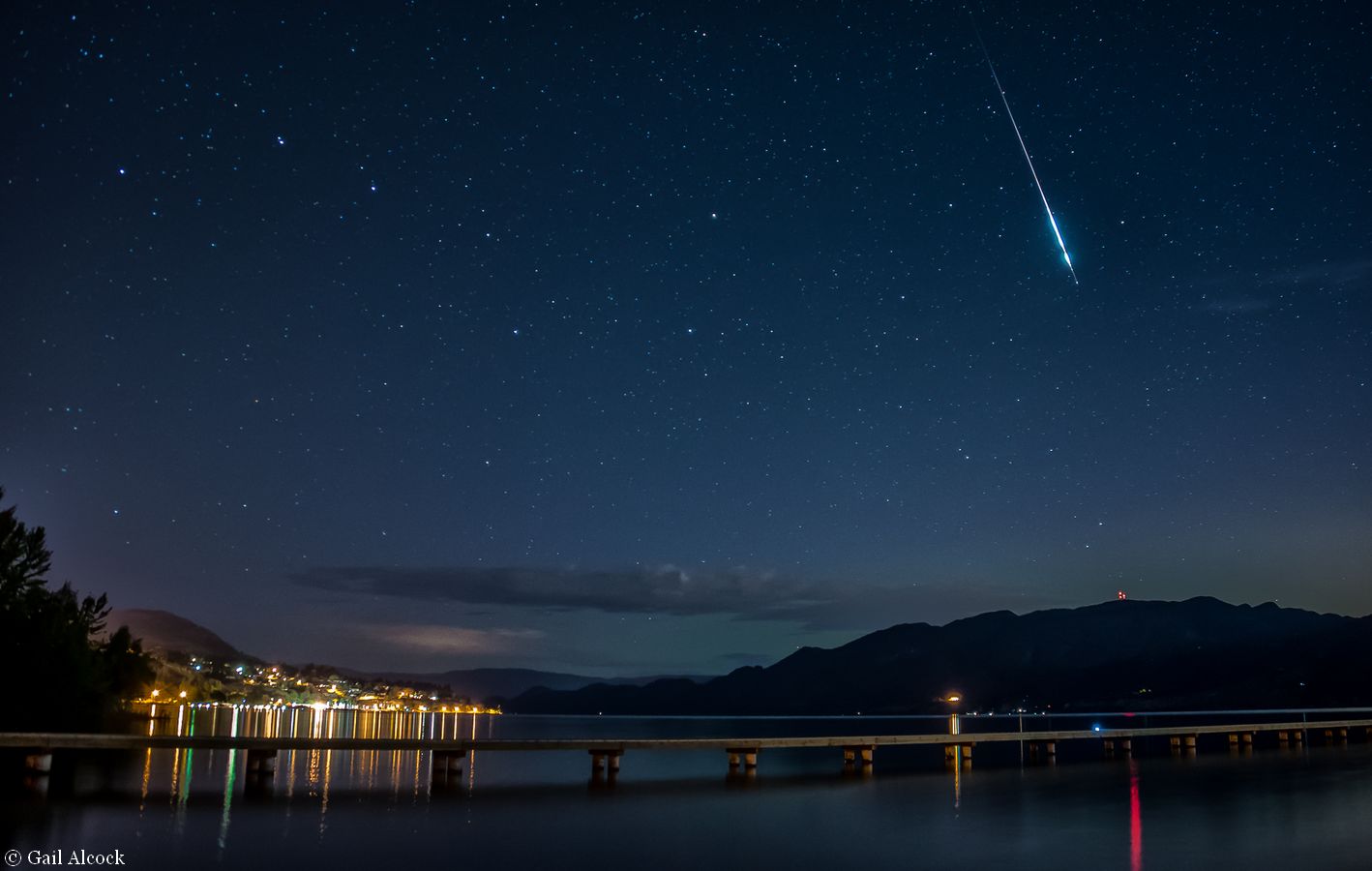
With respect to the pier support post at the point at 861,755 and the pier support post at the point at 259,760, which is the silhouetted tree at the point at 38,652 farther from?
the pier support post at the point at 861,755

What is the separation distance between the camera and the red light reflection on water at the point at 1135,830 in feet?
65.8

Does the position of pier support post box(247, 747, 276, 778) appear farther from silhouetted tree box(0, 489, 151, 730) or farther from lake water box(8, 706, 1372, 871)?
silhouetted tree box(0, 489, 151, 730)

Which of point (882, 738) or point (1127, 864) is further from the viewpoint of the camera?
point (882, 738)

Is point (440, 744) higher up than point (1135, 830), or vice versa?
point (440, 744)

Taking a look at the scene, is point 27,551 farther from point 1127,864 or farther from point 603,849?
point 1127,864

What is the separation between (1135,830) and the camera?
82.3ft

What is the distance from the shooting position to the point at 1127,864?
1973cm

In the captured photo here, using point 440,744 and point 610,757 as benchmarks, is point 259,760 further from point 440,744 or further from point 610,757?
point 610,757

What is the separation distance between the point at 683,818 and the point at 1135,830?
36.7ft

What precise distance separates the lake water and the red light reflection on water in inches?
3.6

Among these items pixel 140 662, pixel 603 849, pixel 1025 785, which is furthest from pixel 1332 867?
pixel 140 662

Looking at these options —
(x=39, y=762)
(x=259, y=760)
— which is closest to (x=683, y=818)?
(x=259, y=760)

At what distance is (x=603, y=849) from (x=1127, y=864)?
10.3 metres

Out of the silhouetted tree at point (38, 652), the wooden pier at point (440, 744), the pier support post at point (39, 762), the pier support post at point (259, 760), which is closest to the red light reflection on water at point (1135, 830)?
the wooden pier at point (440, 744)
